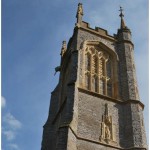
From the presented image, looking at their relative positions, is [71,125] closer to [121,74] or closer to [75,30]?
[121,74]

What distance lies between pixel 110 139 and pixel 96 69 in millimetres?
5332

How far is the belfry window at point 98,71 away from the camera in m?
16.6

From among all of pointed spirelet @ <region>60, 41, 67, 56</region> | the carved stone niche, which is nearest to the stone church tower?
the carved stone niche

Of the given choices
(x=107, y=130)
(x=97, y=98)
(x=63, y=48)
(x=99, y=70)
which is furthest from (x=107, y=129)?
(x=63, y=48)

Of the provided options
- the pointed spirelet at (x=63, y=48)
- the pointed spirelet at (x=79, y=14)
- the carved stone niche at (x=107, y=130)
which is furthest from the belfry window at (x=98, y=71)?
the pointed spirelet at (x=63, y=48)

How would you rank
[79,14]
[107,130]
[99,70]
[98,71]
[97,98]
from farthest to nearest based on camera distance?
1. [79,14]
2. [99,70]
3. [98,71]
4. [97,98]
5. [107,130]

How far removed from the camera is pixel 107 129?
13992 mm

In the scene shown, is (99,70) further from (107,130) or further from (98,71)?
(107,130)

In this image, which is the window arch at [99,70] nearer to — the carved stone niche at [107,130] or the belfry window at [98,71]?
the belfry window at [98,71]

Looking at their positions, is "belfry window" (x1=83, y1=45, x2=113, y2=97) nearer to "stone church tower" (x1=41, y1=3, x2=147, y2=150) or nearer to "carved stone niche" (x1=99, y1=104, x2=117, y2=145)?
"stone church tower" (x1=41, y1=3, x2=147, y2=150)

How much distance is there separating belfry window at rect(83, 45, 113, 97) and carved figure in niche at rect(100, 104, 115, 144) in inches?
79.4

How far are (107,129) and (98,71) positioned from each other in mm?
4456

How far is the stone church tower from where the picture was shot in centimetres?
1320

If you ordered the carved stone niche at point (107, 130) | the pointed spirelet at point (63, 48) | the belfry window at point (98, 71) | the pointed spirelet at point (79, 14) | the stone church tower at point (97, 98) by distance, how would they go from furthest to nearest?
1. the pointed spirelet at point (63, 48)
2. the pointed spirelet at point (79, 14)
3. the belfry window at point (98, 71)
4. the carved stone niche at point (107, 130)
5. the stone church tower at point (97, 98)
